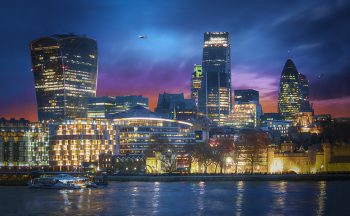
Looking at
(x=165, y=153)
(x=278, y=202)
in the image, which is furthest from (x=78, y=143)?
(x=278, y=202)

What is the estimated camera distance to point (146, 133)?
177625 mm

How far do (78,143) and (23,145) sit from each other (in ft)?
52.4

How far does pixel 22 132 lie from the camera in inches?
6654

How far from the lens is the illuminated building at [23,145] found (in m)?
162

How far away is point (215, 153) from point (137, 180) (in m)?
23.7

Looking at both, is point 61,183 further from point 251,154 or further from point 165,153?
point 251,154

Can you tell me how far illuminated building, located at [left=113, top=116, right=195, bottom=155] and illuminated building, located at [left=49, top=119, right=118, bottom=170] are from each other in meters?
6.44

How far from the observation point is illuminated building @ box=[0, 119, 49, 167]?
532ft

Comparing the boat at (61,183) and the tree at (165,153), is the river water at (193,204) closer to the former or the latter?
the boat at (61,183)

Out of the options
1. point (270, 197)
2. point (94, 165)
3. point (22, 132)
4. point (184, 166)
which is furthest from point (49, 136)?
point (270, 197)

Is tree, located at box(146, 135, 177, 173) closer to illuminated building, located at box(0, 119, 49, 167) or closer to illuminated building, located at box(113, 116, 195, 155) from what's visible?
illuminated building, located at box(113, 116, 195, 155)

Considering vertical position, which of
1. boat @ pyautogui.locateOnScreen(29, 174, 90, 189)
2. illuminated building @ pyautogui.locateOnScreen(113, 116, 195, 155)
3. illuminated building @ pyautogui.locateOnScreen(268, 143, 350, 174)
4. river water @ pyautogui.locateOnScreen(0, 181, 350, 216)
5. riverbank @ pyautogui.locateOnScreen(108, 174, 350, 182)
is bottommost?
river water @ pyautogui.locateOnScreen(0, 181, 350, 216)

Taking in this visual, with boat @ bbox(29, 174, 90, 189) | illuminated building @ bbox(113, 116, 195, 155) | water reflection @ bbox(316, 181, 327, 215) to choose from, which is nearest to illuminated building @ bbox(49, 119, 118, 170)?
illuminated building @ bbox(113, 116, 195, 155)

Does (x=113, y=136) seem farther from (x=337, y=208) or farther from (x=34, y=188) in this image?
(x=337, y=208)
